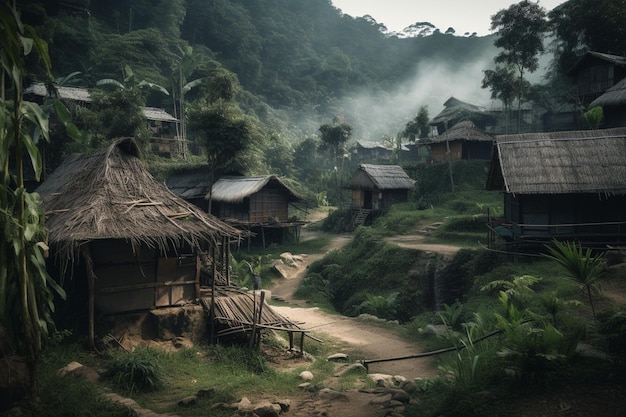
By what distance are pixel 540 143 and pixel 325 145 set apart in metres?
27.7

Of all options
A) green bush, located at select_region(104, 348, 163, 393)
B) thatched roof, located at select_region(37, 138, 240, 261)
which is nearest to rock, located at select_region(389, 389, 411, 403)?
green bush, located at select_region(104, 348, 163, 393)

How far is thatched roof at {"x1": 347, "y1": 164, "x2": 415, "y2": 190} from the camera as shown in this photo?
33844 mm

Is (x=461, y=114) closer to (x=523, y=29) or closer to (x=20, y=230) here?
(x=523, y=29)

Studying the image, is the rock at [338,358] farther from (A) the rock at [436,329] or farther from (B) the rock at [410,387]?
(B) the rock at [410,387]

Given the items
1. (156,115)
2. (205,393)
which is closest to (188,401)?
(205,393)

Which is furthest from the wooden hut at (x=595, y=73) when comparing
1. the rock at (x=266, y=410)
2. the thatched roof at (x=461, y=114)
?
A: the rock at (x=266, y=410)

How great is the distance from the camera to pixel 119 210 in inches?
450

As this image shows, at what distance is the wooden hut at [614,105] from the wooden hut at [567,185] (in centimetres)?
940

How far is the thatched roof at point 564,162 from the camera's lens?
16562 mm

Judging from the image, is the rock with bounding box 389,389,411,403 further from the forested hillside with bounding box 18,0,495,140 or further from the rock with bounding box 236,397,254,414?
the forested hillside with bounding box 18,0,495,140

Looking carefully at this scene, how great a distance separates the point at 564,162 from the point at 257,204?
61.2 ft

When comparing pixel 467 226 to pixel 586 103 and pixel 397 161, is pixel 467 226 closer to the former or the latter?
pixel 586 103

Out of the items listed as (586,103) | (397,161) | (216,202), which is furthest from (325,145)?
(586,103)

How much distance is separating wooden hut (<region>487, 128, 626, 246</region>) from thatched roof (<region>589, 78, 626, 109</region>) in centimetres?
923
